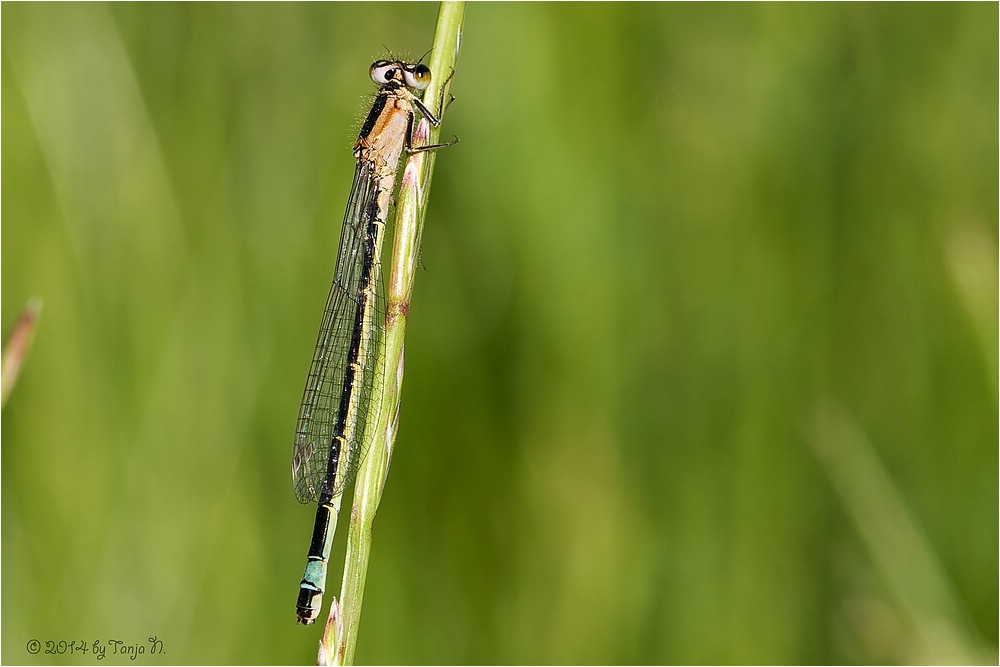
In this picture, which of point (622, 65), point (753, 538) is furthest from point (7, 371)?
point (622, 65)

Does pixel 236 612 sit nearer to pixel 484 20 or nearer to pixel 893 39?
pixel 484 20

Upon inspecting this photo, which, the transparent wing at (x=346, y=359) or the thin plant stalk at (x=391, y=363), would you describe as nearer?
the thin plant stalk at (x=391, y=363)

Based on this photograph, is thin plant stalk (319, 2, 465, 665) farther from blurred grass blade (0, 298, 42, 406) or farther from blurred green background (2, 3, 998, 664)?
blurred green background (2, 3, 998, 664)

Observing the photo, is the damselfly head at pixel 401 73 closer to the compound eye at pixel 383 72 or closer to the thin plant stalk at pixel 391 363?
the compound eye at pixel 383 72

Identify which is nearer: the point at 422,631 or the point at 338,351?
the point at 338,351

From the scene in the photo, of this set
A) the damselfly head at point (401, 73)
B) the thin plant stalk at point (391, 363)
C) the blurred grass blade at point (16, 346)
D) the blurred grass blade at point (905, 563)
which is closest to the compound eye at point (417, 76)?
the damselfly head at point (401, 73)
